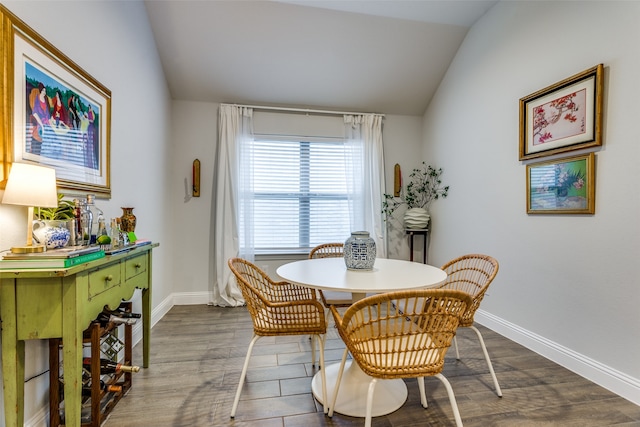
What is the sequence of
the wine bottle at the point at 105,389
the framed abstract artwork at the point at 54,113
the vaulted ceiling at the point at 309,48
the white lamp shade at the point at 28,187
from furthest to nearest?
the vaulted ceiling at the point at 309,48 < the wine bottle at the point at 105,389 < the framed abstract artwork at the point at 54,113 < the white lamp shade at the point at 28,187

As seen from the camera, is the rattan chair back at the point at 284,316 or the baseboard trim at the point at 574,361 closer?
the rattan chair back at the point at 284,316

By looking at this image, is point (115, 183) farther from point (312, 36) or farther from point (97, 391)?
point (312, 36)

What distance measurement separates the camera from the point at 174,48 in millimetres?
2908

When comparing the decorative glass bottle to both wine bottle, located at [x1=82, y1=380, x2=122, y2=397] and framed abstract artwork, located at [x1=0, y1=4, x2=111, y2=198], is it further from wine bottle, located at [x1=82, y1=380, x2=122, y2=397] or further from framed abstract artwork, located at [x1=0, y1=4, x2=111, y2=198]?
framed abstract artwork, located at [x1=0, y1=4, x2=111, y2=198]

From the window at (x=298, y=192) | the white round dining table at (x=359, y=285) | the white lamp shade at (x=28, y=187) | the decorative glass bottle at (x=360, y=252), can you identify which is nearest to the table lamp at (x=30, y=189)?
the white lamp shade at (x=28, y=187)

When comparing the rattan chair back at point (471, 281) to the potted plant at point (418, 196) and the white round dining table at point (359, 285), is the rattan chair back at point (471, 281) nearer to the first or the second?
the white round dining table at point (359, 285)

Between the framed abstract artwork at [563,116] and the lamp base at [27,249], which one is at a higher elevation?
the framed abstract artwork at [563,116]

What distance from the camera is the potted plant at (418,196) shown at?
3570 millimetres

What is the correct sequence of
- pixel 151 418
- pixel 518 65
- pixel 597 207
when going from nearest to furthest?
pixel 151 418, pixel 597 207, pixel 518 65

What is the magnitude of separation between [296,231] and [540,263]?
2470 mm

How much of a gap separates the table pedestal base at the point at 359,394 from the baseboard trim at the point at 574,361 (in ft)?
4.03

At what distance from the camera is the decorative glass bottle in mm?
1760

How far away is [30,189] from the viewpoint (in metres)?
1.15

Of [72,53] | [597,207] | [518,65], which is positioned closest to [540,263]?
[597,207]
